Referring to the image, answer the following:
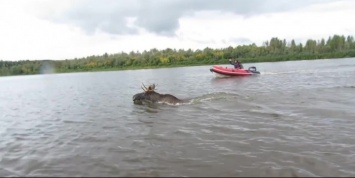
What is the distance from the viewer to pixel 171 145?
363 inches

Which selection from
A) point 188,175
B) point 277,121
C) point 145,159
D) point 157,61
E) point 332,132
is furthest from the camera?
point 157,61

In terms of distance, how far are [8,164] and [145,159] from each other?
10.5 ft

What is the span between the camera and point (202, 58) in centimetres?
12700

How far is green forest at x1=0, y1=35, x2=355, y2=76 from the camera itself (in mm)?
120912

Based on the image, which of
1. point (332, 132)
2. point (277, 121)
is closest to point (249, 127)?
point (277, 121)

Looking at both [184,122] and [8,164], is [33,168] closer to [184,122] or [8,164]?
[8,164]

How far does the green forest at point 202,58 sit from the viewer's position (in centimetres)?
12091

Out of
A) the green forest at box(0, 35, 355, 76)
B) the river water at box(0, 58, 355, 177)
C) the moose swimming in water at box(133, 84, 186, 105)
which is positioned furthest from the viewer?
the green forest at box(0, 35, 355, 76)

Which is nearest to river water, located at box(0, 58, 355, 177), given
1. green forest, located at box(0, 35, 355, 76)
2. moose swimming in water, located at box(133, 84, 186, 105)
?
moose swimming in water, located at box(133, 84, 186, 105)

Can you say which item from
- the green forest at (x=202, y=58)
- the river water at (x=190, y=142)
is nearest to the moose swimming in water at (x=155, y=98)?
the river water at (x=190, y=142)

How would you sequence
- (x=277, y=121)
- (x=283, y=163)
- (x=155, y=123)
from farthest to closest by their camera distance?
(x=155, y=123), (x=277, y=121), (x=283, y=163)

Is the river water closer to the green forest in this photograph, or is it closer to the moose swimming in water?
the moose swimming in water

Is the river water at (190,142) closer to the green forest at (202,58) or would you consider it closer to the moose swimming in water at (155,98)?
the moose swimming in water at (155,98)

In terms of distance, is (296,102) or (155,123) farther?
(296,102)
